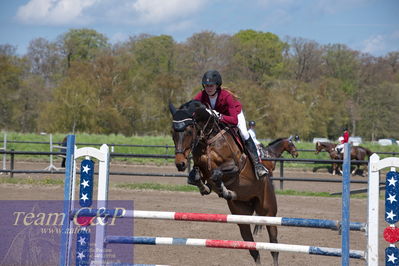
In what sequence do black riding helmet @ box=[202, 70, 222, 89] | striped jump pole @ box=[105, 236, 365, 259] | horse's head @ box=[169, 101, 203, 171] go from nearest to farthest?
1. striped jump pole @ box=[105, 236, 365, 259]
2. horse's head @ box=[169, 101, 203, 171]
3. black riding helmet @ box=[202, 70, 222, 89]

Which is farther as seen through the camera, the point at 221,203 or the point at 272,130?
the point at 272,130

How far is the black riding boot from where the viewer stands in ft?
19.0

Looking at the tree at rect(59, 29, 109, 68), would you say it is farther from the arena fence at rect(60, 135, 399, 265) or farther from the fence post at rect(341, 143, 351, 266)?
the fence post at rect(341, 143, 351, 266)

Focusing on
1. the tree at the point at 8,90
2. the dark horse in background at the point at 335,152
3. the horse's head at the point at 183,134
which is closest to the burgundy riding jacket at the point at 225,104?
the horse's head at the point at 183,134

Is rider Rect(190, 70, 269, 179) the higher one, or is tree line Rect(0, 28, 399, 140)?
tree line Rect(0, 28, 399, 140)

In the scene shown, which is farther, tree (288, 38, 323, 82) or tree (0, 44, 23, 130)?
tree (288, 38, 323, 82)

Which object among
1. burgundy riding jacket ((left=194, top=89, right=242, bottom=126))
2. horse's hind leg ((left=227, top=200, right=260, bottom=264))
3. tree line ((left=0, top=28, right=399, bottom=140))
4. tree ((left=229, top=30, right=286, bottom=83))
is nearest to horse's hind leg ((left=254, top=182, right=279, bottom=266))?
horse's hind leg ((left=227, top=200, right=260, bottom=264))

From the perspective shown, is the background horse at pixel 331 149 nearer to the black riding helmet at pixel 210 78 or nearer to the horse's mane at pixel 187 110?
the black riding helmet at pixel 210 78

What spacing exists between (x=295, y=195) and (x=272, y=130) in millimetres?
22313

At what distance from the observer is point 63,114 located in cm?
3272

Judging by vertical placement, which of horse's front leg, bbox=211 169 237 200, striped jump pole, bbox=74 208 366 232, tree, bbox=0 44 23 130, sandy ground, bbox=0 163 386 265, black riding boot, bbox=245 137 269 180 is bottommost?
sandy ground, bbox=0 163 386 265

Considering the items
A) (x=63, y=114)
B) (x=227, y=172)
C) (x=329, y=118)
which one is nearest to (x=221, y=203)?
(x=227, y=172)

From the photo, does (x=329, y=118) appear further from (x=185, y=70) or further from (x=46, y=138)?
(x=46, y=138)

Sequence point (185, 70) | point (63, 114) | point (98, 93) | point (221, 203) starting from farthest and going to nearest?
point (185, 70) → point (98, 93) → point (63, 114) → point (221, 203)
